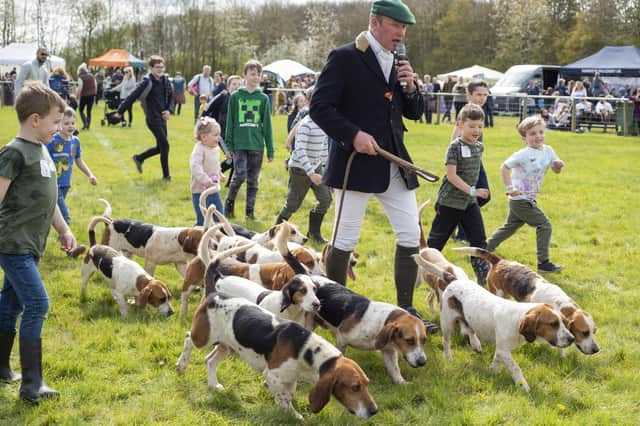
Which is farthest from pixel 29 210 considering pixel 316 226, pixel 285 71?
pixel 285 71

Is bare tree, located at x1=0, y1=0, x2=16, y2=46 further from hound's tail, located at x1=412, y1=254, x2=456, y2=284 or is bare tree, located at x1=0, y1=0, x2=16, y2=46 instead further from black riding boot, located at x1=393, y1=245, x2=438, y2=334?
hound's tail, located at x1=412, y1=254, x2=456, y2=284

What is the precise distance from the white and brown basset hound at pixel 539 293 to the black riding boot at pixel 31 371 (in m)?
3.32

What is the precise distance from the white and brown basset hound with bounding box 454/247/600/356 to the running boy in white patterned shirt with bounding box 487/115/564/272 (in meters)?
1.63

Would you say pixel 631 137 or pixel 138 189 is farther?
pixel 631 137

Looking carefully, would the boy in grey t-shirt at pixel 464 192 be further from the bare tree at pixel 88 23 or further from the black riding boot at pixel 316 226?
the bare tree at pixel 88 23

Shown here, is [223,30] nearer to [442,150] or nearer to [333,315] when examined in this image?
[442,150]

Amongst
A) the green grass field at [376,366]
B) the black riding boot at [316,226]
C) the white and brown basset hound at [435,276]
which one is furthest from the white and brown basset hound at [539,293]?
the black riding boot at [316,226]

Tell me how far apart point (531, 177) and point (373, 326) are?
350 centimetres

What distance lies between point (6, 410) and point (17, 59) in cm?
4187

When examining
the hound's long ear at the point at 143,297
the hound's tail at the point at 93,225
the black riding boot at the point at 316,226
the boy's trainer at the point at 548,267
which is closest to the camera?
the hound's long ear at the point at 143,297

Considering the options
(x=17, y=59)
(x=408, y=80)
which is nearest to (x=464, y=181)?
(x=408, y=80)

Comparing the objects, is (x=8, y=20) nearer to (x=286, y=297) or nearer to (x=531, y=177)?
(x=531, y=177)

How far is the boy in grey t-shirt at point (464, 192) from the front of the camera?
6.18 m

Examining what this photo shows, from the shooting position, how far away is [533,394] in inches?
165
